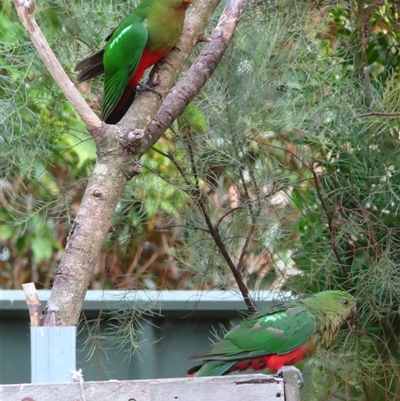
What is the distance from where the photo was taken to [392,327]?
171cm

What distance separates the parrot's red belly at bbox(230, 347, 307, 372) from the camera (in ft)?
4.59

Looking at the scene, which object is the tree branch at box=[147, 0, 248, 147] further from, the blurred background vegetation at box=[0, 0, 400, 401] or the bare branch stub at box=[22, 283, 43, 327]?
the bare branch stub at box=[22, 283, 43, 327]

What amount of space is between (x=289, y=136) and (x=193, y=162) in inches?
10.3

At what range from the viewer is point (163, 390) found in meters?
0.86

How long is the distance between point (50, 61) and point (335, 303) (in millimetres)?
703

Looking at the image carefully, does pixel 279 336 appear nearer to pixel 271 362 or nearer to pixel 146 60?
pixel 271 362

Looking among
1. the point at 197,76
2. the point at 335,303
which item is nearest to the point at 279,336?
the point at 335,303

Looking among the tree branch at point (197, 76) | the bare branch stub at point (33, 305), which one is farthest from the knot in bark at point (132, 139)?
the bare branch stub at point (33, 305)

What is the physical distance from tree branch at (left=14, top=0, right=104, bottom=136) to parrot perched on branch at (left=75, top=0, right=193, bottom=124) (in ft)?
1.15

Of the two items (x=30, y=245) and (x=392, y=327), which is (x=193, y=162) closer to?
(x=392, y=327)

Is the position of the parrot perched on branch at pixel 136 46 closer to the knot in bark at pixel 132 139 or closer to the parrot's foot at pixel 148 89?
the parrot's foot at pixel 148 89

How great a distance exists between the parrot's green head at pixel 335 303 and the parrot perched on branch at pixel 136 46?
1.79 feet

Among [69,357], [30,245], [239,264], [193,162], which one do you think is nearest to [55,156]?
[193,162]

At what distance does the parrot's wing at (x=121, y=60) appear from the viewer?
151 centimetres
